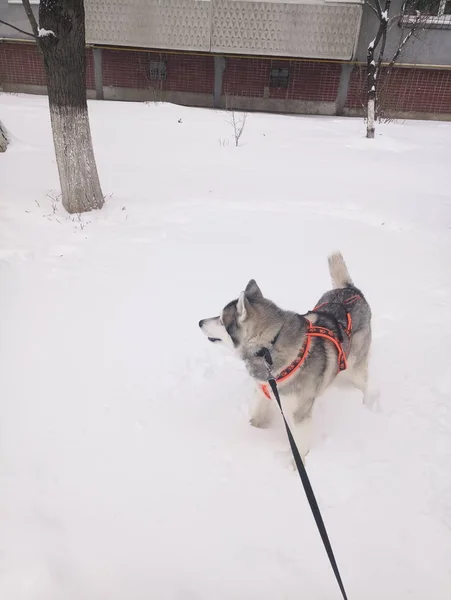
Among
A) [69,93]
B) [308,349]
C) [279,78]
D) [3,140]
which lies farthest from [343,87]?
[308,349]

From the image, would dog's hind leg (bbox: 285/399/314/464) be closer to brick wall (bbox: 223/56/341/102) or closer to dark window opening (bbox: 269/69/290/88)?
brick wall (bbox: 223/56/341/102)

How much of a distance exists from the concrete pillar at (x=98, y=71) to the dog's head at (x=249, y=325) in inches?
760

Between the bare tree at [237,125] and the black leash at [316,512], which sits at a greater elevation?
the bare tree at [237,125]

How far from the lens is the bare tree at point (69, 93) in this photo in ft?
15.3

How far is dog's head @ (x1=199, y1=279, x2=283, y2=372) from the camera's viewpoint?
2.31 m

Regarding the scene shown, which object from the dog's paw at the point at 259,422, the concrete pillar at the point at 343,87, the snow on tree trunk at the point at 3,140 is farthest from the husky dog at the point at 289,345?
the concrete pillar at the point at 343,87

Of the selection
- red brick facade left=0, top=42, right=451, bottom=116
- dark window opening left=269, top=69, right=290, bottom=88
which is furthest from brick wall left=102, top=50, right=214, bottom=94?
dark window opening left=269, top=69, right=290, bottom=88

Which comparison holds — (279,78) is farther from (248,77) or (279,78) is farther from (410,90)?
(410,90)

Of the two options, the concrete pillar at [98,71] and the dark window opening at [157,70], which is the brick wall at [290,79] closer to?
the dark window opening at [157,70]

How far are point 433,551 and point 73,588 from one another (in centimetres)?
188

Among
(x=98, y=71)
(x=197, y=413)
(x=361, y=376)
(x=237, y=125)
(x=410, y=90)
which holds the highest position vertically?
(x=410, y=90)

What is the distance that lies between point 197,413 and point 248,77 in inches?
723

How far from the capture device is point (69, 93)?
5.06 meters

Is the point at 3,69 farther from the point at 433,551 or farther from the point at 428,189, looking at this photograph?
the point at 433,551
